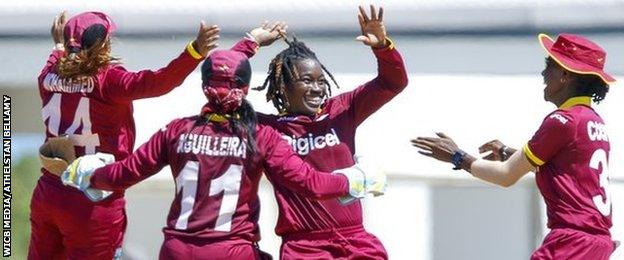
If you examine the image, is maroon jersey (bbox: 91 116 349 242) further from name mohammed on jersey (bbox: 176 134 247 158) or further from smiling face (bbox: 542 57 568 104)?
smiling face (bbox: 542 57 568 104)

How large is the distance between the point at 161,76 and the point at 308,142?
0.67 metres

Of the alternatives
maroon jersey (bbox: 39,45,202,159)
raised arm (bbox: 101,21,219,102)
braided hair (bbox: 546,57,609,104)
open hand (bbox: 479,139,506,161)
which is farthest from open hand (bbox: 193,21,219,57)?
braided hair (bbox: 546,57,609,104)

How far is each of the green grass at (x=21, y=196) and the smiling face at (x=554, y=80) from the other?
3380mm

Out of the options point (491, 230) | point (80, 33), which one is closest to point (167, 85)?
point (80, 33)

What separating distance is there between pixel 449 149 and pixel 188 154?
45.3 inches

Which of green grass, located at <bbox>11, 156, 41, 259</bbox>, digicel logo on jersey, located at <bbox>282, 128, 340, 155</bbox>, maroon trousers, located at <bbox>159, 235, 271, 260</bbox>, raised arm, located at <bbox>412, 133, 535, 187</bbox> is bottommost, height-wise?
green grass, located at <bbox>11, 156, 41, 259</bbox>

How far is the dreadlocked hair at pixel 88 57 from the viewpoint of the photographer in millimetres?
6426

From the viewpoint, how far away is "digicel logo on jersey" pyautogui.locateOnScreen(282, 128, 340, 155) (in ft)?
20.4

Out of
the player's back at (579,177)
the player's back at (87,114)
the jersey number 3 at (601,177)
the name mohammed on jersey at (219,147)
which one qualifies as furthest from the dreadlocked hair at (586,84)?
the player's back at (87,114)

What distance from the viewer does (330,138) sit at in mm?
6242

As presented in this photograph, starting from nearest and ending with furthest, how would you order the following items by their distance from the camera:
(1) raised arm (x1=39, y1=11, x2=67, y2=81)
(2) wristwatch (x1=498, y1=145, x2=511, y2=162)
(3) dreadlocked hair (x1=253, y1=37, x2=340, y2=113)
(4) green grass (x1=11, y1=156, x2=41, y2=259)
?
1. (3) dreadlocked hair (x1=253, y1=37, x2=340, y2=113)
2. (2) wristwatch (x1=498, y1=145, x2=511, y2=162)
3. (1) raised arm (x1=39, y1=11, x2=67, y2=81)
4. (4) green grass (x1=11, y1=156, x2=41, y2=259)

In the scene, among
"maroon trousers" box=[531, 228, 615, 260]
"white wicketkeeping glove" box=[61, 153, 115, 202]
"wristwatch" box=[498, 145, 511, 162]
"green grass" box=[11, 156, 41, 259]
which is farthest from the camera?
"green grass" box=[11, 156, 41, 259]

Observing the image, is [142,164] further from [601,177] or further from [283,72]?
[601,177]

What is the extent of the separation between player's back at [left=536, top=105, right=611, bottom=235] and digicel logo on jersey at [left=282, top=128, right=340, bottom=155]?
0.89 metres
